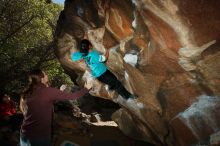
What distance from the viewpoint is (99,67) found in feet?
29.2

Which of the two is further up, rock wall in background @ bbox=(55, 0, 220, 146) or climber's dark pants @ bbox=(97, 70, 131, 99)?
rock wall in background @ bbox=(55, 0, 220, 146)

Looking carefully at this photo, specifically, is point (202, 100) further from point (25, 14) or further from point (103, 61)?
point (25, 14)

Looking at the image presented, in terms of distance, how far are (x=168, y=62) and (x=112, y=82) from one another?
3150 mm

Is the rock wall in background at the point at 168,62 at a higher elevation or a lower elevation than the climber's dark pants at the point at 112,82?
higher

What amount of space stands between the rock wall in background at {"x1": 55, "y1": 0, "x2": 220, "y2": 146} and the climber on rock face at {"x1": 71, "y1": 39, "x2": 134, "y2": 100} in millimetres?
205

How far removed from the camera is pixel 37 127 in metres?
5.59

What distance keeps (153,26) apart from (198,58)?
89 cm

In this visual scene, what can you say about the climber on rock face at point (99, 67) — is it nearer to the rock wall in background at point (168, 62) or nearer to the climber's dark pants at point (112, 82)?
the climber's dark pants at point (112, 82)

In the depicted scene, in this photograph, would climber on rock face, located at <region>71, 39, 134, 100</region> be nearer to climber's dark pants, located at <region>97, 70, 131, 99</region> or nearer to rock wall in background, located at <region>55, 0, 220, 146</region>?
climber's dark pants, located at <region>97, 70, 131, 99</region>

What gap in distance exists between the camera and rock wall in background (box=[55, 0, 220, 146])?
5426 millimetres

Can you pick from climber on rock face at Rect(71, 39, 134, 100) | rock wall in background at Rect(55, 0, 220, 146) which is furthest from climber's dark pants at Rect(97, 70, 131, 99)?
rock wall in background at Rect(55, 0, 220, 146)

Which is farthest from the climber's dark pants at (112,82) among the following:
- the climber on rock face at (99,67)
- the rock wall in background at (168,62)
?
the rock wall in background at (168,62)

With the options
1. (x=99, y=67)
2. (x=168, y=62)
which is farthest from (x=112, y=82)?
(x=168, y=62)

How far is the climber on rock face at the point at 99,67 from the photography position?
28.2ft
